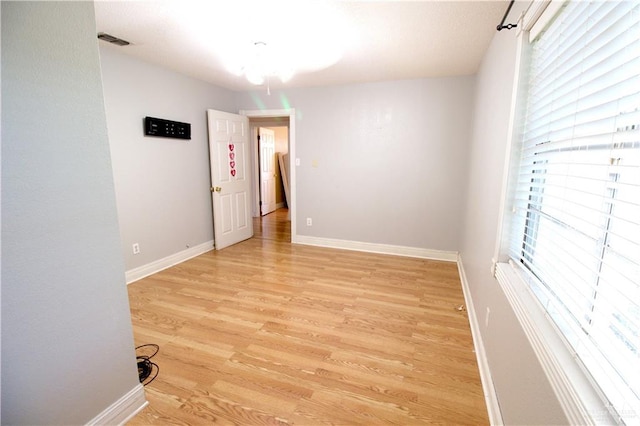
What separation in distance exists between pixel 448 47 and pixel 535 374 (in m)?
2.68

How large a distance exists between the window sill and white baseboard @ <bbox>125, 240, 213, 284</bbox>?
10.7 feet

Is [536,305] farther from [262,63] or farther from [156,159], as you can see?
[156,159]

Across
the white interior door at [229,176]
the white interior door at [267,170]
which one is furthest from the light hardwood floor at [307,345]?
the white interior door at [267,170]

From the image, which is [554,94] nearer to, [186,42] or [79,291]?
[79,291]

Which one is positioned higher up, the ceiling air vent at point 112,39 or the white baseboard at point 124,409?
the ceiling air vent at point 112,39

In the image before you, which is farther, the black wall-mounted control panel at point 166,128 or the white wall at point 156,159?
the black wall-mounted control panel at point 166,128

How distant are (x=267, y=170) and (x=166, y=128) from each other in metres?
3.76

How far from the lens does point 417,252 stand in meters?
4.09

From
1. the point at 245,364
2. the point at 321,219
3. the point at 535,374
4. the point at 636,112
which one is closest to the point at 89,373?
the point at 245,364

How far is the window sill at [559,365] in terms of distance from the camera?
0.75 metres

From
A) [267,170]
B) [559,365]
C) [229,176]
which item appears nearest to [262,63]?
[229,176]

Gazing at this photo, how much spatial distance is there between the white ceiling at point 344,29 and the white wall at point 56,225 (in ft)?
3.44

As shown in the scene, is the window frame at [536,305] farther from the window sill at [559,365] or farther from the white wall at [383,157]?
the white wall at [383,157]

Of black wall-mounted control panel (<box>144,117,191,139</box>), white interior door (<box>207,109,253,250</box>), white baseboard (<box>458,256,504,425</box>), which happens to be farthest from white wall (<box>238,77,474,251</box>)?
white baseboard (<box>458,256,504,425</box>)
